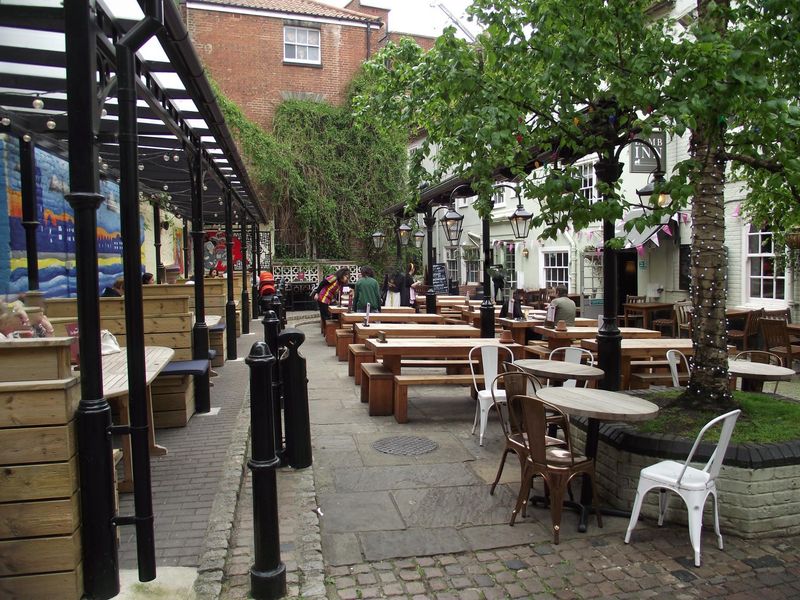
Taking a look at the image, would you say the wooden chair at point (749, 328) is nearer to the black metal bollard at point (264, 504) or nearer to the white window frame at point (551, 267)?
the white window frame at point (551, 267)

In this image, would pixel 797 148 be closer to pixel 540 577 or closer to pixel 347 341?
pixel 540 577

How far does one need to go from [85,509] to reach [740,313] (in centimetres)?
1103

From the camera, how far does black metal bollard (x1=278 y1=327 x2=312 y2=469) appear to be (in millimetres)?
5184

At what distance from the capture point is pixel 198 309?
7.54 meters

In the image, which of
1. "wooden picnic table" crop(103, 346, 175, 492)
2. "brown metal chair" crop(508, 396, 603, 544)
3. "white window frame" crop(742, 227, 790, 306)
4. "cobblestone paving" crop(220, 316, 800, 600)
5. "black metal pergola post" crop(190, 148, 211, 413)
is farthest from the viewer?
"white window frame" crop(742, 227, 790, 306)

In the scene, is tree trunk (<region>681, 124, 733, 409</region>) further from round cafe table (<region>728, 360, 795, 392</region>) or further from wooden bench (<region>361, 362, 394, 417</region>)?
wooden bench (<region>361, 362, 394, 417</region>)

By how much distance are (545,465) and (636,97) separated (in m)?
2.50

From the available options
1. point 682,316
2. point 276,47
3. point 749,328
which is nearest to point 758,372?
point 749,328

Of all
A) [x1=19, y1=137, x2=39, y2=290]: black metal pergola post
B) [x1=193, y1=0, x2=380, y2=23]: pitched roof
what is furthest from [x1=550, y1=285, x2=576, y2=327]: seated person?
[x1=193, y1=0, x2=380, y2=23]: pitched roof

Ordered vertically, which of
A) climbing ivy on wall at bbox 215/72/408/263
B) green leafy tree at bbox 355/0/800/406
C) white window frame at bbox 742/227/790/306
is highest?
climbing ivy on wall at bbox 215/72/408/263

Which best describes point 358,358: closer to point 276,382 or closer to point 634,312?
point 276,382

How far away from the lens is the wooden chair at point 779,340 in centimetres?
927

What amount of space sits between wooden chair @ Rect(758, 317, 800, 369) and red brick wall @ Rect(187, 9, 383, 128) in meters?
19.7

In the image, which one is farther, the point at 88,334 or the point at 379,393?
the point at 379,393
